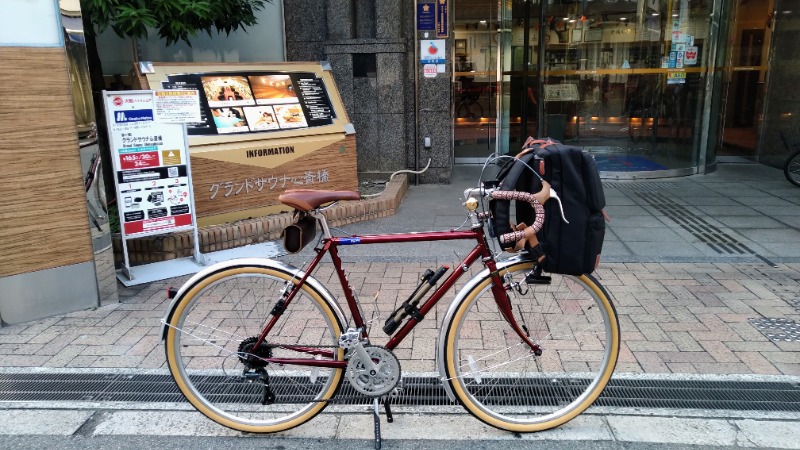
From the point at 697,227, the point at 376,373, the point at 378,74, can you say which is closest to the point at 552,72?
the point at 378,74

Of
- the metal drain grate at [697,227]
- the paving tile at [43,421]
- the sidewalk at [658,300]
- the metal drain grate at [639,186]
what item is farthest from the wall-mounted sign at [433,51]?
the paving tile at [43,421]

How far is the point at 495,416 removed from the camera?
3232 millimetres

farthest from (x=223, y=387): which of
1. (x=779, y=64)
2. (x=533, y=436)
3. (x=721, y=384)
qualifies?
(x=779, y=64)

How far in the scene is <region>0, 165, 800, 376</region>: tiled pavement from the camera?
161 inches

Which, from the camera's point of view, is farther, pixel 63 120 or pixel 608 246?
pixel 608 246

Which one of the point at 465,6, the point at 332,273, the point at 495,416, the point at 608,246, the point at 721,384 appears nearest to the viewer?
the point at 495,416

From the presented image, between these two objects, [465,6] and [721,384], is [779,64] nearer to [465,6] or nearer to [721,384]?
[465,6]

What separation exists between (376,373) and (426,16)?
6.84 metres

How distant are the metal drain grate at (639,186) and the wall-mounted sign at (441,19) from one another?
131 inches

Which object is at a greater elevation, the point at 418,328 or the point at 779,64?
the point at 779,64

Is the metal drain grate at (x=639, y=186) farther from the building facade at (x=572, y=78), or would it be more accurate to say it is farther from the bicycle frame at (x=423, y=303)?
the bicycle frame at (x=423, y=303)

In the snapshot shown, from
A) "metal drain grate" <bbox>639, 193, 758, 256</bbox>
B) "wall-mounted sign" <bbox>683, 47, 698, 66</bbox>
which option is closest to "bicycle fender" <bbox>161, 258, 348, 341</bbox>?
"metal drain grate" <bbox>639, 193, 758, 256</bbox>

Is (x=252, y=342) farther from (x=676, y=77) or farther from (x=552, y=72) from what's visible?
(x=676, y=77)

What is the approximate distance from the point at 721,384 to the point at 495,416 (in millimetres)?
1501
